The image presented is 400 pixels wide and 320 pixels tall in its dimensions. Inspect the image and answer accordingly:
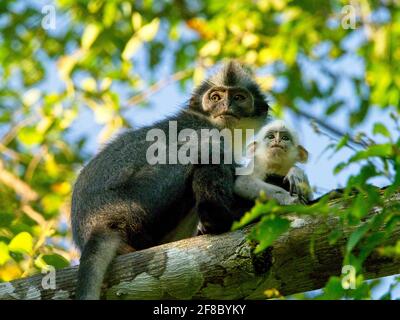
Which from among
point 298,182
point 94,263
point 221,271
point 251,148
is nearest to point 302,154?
point 251,148

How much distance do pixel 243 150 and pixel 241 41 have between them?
189 inches

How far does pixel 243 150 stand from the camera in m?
7.67

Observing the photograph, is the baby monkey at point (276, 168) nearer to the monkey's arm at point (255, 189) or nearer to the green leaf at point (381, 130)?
the monkey's arm at point (255, 189)

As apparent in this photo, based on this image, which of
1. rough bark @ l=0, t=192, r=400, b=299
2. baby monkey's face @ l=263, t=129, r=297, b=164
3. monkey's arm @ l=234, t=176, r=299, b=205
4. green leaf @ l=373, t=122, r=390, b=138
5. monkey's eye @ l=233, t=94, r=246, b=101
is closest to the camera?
green leaf @ l=373, t=122, r=390, b=138

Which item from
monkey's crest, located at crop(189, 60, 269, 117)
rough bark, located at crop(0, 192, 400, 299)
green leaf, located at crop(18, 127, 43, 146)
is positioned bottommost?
rough bark, located at crop(0, 192, 400, 299)

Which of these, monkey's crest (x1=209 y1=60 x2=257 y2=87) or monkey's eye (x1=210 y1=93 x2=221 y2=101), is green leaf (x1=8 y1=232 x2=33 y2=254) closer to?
monkey's eye (x1=210 y1=93 x2=221 y2=101)

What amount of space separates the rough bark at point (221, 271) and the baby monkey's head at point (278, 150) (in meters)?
1.28

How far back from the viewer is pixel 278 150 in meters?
6.68

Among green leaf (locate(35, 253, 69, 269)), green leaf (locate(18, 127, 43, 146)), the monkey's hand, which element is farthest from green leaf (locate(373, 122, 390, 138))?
green leaf (locate(18, 127, 43, 146))

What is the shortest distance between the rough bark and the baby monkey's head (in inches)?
50.5

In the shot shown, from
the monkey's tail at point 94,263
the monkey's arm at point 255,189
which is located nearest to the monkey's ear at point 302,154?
the monkey's arm at point 255,189

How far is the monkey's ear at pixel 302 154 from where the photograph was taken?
22.6ft

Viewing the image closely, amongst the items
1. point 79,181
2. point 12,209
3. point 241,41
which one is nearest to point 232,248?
point 79,181

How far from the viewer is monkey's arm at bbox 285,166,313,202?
6093 millimetres
